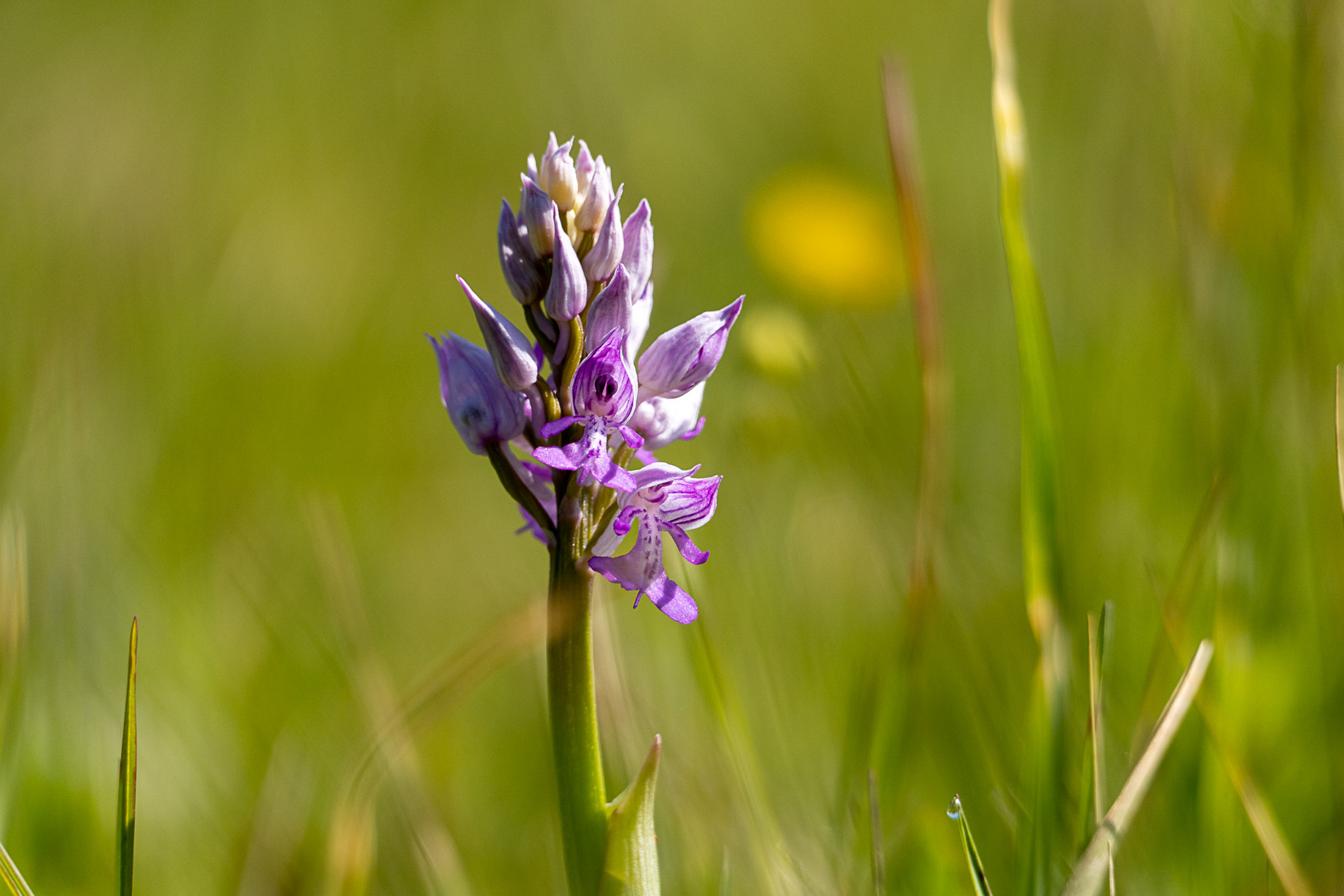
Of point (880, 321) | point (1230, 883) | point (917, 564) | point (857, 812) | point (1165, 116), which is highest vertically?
point (1165, 116)

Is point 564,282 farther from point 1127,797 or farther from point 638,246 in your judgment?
point 1127,797

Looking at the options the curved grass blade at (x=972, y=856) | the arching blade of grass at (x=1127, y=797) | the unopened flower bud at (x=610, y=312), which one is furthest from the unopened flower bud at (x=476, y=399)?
the arching blade of grass at (x=1127, y=797)

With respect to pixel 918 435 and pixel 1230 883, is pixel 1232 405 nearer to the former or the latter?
pixel 1230 883

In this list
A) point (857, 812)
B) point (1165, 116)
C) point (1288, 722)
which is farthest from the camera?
point (1165, 116)

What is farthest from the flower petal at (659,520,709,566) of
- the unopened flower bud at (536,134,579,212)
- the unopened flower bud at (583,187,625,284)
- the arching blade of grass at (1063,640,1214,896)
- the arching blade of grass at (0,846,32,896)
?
the arching blade of grass at (0,846,32,896)

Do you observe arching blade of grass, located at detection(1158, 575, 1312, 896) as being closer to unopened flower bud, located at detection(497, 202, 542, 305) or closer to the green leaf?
the green leaf

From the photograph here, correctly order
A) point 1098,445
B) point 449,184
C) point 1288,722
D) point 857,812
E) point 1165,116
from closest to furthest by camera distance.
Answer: point 857,812
point 1288,722
point 1098,445
point 1165,116
point 449,184

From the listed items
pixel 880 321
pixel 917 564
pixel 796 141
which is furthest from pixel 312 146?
pixel 917 564

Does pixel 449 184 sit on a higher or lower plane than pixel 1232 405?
higher
